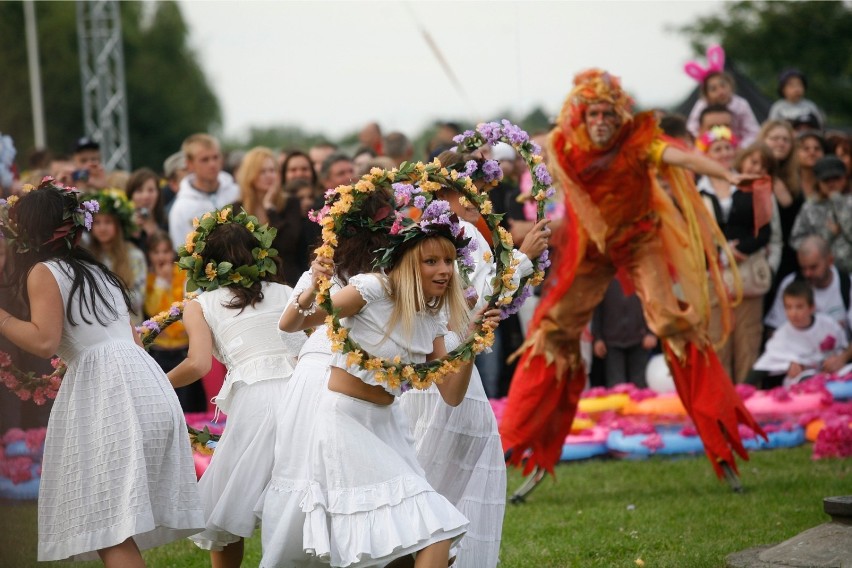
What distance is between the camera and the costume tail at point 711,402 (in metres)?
8.32

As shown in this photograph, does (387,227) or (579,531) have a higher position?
(387,227)

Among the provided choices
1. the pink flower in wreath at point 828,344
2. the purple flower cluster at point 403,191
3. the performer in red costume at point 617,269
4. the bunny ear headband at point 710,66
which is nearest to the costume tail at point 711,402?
the performer in red costume at point 617,269

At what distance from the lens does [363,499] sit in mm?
5074

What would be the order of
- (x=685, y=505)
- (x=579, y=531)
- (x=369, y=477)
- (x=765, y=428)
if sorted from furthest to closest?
(x=765, y=428), (x=685, y=505), (x=579, y=531), (x=369, y=477)

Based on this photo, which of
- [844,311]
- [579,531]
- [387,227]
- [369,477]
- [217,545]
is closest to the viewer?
[369,477]

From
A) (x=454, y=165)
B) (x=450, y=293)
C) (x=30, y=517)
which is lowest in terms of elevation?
(x=30, y=517)

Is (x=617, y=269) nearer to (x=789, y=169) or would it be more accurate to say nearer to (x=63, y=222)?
(x=789, y=169)

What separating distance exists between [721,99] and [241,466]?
336 inches

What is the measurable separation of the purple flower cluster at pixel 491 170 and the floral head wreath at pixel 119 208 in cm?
479

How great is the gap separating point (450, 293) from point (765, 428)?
5.62 m

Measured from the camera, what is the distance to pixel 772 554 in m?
5.96

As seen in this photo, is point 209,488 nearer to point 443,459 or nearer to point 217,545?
point 217,545

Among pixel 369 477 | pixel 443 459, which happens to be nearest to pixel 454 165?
pixel 443 459

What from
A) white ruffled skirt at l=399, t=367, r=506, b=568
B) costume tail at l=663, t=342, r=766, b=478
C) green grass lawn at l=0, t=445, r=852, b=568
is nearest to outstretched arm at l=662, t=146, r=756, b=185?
costume tail at l=663, t=342, r=766, b=478
